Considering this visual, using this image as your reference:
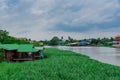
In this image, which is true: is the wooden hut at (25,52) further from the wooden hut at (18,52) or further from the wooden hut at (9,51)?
the wooden hut at (9,51)

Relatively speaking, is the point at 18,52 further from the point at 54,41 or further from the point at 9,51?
the point at 54,41

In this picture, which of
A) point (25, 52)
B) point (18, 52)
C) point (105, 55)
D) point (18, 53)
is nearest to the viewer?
Result: point (18, 52)

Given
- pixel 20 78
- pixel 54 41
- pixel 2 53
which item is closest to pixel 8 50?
pixel 2 53

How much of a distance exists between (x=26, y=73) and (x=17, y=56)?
Result: 11.1 meters

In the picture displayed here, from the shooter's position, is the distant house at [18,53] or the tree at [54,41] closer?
Answer: the distant house at [18,53]

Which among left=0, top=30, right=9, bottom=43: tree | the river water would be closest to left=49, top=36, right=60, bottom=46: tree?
the river water

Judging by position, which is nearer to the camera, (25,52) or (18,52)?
(18,52)

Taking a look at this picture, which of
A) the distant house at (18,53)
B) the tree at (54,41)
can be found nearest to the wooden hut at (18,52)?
the distant house at (18,53)

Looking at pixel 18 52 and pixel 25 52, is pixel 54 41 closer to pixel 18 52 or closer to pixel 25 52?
pixel 25 52

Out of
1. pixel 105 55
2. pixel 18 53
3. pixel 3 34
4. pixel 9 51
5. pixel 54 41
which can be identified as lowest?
pixel 105 55

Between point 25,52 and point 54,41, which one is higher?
point 54,41

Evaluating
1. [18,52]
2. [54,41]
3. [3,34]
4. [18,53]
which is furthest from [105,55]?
[54,41]

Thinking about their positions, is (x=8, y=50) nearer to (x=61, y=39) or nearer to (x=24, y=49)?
(x=24, y=49)

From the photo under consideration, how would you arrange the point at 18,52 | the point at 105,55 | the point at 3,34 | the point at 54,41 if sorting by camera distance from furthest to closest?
the point at 54,41, the point at 3,34, the point at 105,55, the point at 18,52
